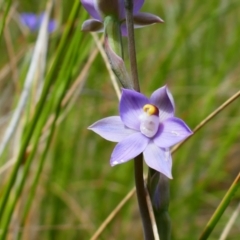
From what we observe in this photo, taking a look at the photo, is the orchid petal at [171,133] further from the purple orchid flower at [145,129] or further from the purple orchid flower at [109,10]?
the purple orchid flower at [109,10]

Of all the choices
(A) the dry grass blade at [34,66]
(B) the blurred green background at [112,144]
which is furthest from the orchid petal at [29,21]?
(A) the dry grass blade at [34,66]

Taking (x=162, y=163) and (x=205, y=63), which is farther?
(x=205, y=63)

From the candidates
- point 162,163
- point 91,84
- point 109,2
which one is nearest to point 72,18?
point 109,2

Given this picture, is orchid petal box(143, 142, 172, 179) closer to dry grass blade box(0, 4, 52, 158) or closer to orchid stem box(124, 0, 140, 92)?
orchid stem box(124, 0, 140, 92)

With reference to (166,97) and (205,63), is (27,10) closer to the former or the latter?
(205,63)

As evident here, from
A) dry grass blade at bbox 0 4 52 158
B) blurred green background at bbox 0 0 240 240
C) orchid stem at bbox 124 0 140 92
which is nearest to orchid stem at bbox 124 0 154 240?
orchid stem at bbox 124 0 140 92

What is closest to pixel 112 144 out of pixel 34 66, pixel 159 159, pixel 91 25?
pixel 34 66

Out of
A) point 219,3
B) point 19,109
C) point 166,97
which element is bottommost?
point 219,3

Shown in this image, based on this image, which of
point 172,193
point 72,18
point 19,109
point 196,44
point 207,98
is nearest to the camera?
point 72,18
